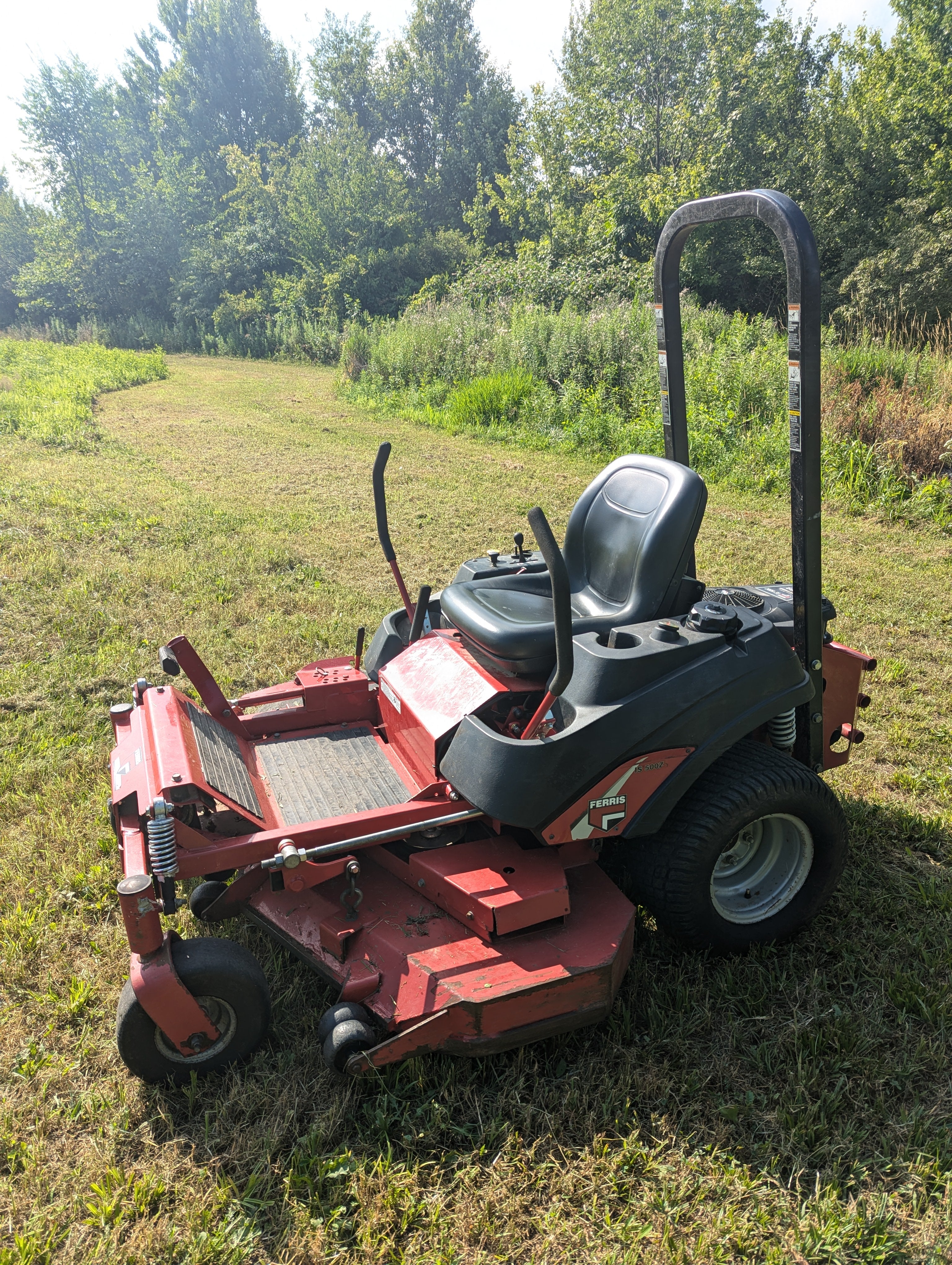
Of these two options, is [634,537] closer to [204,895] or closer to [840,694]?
[840,694]

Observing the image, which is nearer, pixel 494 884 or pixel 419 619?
pixel 494 884

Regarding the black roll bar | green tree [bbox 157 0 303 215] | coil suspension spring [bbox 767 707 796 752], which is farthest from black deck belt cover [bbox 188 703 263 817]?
green tree [bbox 157 0 303 215]

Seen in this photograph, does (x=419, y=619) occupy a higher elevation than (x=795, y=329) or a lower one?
lower

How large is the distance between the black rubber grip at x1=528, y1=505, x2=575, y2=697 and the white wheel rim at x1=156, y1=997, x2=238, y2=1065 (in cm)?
122

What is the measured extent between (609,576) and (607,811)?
0.96m

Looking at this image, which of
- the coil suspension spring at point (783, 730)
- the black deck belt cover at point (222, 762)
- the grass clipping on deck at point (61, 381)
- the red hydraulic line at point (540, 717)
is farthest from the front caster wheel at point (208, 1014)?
the grass clipping on deck at point (61, 381)

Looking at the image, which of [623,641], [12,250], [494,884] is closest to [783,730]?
[623,641]

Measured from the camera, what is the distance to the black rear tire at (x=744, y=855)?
8.40 feet

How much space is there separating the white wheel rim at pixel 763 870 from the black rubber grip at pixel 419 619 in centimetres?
132

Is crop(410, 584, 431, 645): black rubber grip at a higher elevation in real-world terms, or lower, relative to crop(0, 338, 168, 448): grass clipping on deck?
lower

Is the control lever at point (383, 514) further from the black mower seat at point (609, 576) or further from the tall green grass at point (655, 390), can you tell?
the tall green grass at point (655, 390)

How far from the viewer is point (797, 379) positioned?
2.42 meters

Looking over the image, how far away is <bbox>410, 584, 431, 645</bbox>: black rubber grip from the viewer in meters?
3.21

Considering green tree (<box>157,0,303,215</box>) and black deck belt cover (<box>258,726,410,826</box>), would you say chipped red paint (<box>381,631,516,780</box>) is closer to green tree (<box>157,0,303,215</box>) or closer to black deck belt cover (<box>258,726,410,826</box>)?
black deck belt cover (<box>258,726,410,826</box>)
